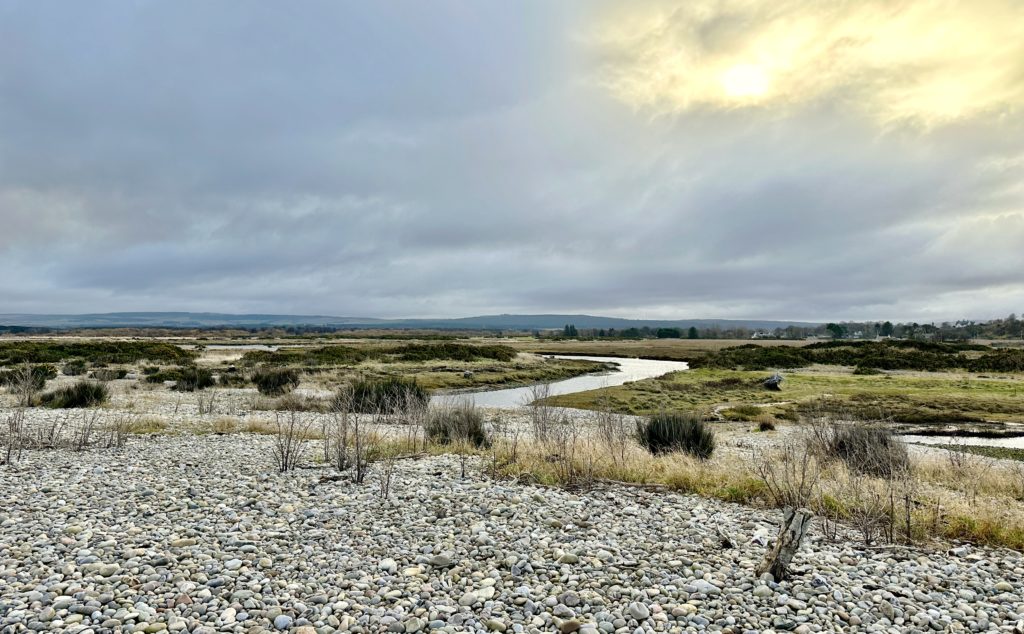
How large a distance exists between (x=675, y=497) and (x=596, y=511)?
179 cm

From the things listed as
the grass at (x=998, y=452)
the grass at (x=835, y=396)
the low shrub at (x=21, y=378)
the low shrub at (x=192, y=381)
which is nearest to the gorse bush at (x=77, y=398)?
the low shrub at (x=21, y=378)

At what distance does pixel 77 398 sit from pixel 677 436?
24.5 metres

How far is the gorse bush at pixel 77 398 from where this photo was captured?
78.6 ft

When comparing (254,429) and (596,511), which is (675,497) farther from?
(254,429)

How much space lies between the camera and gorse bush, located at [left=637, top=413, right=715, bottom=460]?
1534cm

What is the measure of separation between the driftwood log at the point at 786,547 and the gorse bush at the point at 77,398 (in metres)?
26.6

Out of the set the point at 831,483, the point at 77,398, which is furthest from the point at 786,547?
the point at 77,398

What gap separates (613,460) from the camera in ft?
38.3

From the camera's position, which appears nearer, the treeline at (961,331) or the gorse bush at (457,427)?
the gorse bush at (457,427)

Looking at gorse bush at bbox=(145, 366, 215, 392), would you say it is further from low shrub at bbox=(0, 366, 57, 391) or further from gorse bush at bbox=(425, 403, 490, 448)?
gorse bush at bbox=(425, 403, 490, 448)

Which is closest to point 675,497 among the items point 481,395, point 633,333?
point 481,395

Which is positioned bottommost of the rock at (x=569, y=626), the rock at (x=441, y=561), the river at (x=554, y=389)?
the river at (x=554, y=389)

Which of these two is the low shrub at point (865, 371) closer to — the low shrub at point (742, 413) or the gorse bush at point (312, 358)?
the low shrub at point (742, 413)

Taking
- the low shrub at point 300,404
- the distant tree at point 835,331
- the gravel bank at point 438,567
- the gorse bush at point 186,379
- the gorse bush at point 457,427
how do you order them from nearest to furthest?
the gravel bank at point 438,567
the gorse bush at point 457,427
the low shrub at point 300,404
the gorse bush at point 186,379
the distant tree at point 835,331
